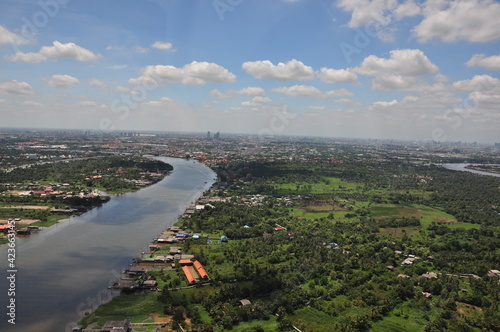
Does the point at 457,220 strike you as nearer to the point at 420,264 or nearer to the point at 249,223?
the point at 420,264

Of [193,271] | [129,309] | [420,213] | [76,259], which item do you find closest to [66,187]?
[76,259]

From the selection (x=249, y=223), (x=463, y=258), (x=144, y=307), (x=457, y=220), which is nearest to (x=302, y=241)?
(x=249, y=223)

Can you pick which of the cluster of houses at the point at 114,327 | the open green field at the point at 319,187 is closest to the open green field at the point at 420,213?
the open green field at the point at 319,187

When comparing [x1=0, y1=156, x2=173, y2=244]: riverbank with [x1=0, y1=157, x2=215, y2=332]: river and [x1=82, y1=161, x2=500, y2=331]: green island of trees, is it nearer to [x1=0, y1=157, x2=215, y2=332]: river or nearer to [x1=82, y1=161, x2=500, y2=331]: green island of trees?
[x1=0, y1=157, x2=215, y2=332]: river

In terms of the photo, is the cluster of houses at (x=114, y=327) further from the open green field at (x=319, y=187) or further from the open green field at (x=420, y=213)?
the open green field at (x=319, y=187)

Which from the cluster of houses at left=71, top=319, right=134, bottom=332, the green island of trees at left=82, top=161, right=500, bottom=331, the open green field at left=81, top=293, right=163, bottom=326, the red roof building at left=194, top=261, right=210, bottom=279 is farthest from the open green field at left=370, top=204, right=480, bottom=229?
the cluster of houses at left=71, top=319, right=134, bottom=332
